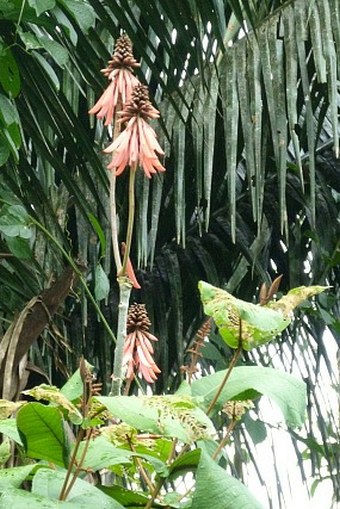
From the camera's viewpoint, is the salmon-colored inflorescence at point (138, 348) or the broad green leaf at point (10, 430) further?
the salmon-colored inflorescence at point (138, 348)

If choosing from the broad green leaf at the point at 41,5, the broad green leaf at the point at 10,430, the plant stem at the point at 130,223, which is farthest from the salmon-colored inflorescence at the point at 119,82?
the broad green leaf at the point at 10,430

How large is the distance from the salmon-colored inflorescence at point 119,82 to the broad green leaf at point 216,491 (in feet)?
1.32

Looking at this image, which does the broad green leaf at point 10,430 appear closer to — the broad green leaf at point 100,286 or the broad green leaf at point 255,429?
the broad green leaf at point 100,286

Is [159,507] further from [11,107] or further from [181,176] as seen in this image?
[181,176]

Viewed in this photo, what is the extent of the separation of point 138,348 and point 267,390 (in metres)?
0.27

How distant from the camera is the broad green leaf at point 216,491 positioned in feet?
2.41

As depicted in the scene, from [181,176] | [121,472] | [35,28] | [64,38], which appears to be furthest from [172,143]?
[121,472]

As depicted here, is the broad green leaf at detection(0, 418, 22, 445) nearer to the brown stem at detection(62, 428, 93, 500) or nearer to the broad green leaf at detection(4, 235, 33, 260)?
the brown stem at detection(62, 428, 93, 500)

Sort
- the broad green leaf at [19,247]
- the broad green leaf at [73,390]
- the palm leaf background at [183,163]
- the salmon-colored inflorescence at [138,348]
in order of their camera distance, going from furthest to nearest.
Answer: the palm leaf background at [183,163] → the broad green leaf at [19,247] → the salmon-colored inflorescence at [138,348] → the broad green leaf at [73,390]

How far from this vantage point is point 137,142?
95 centimetres

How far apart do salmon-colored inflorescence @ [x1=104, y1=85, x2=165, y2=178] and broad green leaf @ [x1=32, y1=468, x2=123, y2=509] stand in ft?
0.96

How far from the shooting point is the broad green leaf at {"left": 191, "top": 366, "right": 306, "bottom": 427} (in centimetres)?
80

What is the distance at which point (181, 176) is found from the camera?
202 centimetres

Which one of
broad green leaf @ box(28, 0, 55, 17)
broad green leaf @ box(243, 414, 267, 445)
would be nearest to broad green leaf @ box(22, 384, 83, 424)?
broad green leaf @ box(28, 0, 55, 17)
